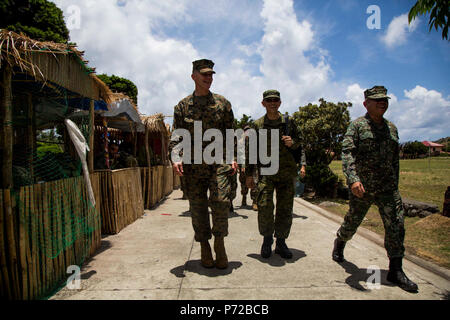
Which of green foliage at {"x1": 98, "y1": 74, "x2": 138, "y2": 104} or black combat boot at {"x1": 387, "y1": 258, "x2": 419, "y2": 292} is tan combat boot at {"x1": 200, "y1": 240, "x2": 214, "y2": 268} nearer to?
black combat boot at {"x1": 387, "y1": 258, "x2": 419, "y2": 292}

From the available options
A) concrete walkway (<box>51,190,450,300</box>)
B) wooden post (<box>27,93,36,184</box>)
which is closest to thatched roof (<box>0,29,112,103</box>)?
wooden post (<box>27,93,36,184</box>)

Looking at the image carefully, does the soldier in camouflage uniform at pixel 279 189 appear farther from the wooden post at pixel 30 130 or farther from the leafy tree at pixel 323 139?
the leafy tree at pixel 323 139

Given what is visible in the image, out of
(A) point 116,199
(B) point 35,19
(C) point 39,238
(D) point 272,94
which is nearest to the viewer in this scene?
(C) point 39,238

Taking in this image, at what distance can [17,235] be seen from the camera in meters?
2.45

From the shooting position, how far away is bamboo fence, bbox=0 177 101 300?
2.36 m

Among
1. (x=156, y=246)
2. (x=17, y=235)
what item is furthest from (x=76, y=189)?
(x=156, y=246)

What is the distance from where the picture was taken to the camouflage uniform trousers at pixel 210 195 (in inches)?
125

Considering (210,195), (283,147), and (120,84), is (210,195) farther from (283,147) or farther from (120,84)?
(120,84)

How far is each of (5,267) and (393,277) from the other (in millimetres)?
3596

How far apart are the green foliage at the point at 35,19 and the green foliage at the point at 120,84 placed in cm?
385

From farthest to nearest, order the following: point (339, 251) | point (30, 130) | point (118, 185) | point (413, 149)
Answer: point (413, 149)
point (118, 185)
point (30, 130)
point (339, 251)

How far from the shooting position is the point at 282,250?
11.9 feet

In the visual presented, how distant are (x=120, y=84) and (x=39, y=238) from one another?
56.0 ft

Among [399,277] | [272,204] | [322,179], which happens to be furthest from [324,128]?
[399,277]
